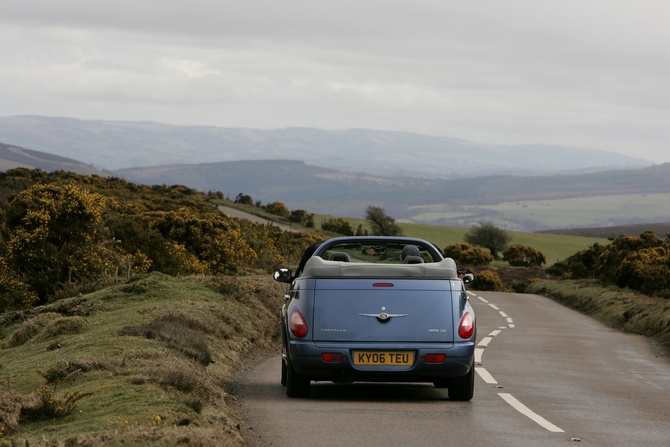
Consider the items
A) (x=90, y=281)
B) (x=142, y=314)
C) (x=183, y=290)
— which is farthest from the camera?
(x=90, y=281)

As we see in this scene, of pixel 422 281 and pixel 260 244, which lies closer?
pixel 422 281

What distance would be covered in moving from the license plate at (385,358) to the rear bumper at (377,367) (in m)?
0.04

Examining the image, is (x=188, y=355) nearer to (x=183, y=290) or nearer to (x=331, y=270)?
(x=331, y=270)

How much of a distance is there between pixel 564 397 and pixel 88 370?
549 cm

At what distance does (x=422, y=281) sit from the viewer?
12.6 meters

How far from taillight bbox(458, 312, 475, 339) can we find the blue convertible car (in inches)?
0.4

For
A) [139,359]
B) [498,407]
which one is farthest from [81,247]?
[498,407]

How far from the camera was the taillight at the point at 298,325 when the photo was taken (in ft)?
41.0

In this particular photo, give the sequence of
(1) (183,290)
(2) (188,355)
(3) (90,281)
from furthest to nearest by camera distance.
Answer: (3) (90,281) → (1) (183,290) → (2) (188,355)

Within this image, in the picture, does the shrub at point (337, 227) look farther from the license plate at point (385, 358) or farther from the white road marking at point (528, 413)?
the license plate at point (385, 358)

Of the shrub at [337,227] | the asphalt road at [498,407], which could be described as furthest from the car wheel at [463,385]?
the shrub at [337,227]

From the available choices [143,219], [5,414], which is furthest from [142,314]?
[143,219]

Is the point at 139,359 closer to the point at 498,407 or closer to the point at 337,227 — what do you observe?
the point at 498,407

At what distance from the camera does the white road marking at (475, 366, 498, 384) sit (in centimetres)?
1522
